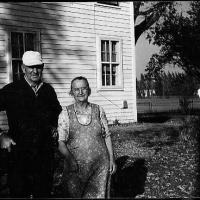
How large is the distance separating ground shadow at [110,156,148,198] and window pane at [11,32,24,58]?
5.48m

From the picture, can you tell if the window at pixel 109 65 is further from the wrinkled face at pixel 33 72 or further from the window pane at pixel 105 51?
the wrinkled face at pixel 33 72

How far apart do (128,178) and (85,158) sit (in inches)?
135

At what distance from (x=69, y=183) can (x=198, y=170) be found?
14.6 feet

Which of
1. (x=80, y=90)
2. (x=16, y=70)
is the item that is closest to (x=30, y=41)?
(x=16, y=70)

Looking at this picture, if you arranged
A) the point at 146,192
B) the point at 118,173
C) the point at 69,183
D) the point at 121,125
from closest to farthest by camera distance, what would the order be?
1. the point at 69,183
2. the point at 146,192
3. the point at 118,173
4. the point at 121,125

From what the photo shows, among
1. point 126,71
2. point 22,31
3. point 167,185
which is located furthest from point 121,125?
point 167,185

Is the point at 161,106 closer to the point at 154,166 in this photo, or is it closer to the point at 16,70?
the point at 16,70

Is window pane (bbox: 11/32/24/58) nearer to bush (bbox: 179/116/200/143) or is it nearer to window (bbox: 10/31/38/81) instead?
window (bbox: 10/31/38/81)

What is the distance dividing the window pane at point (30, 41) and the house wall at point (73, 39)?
0.77ft

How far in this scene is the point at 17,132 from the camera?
13.7ft

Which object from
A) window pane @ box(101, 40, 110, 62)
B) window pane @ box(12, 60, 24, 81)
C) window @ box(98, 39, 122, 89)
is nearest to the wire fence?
window @ box(98, 39, 122, 89)

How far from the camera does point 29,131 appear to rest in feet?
13.6

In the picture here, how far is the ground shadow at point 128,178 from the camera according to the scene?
6422 mm

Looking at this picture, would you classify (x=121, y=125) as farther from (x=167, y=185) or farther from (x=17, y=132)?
(x=17, y=132)
